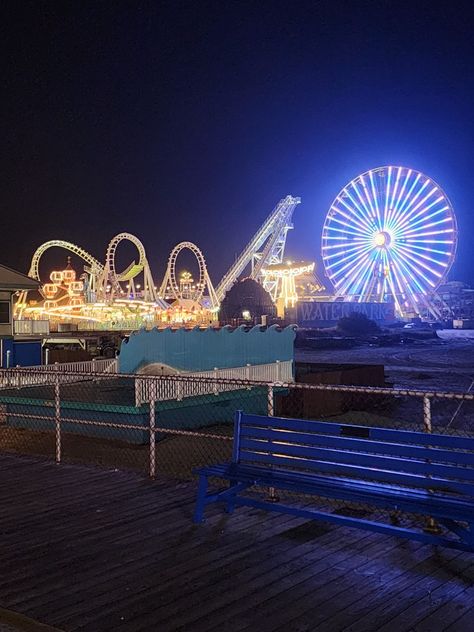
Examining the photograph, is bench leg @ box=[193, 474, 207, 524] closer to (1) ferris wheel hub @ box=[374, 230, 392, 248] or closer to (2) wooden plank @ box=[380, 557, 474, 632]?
(2) wooden plank @ box=[380, 557, 474, 632]

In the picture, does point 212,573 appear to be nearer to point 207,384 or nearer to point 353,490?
point 353,490

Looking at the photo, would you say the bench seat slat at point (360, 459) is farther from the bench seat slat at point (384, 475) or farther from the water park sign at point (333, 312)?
the water park sign at point (333, 312)

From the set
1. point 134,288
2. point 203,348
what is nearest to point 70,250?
point 134,288

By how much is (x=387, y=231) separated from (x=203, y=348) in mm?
59068

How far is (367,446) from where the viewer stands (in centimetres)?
514

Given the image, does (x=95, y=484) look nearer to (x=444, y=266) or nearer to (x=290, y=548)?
(x=290, y=548)

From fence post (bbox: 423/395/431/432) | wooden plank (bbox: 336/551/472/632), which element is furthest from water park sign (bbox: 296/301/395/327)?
wooden plank (bbox: 336/551/472/632)

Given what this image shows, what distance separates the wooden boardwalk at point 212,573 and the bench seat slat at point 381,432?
0.87m

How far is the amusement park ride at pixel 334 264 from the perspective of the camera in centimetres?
7056

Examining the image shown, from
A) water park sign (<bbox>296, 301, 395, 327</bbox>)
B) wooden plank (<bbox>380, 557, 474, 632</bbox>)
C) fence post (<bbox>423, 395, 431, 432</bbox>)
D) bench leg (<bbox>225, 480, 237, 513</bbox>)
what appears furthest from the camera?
water park sign (<bbox>296, 301, 395, 327</bbox>)

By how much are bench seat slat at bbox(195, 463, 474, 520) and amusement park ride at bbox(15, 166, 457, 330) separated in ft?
167

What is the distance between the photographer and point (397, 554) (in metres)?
4.96

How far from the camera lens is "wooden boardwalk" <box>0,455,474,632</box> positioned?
392cm

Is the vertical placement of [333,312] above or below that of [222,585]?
above
